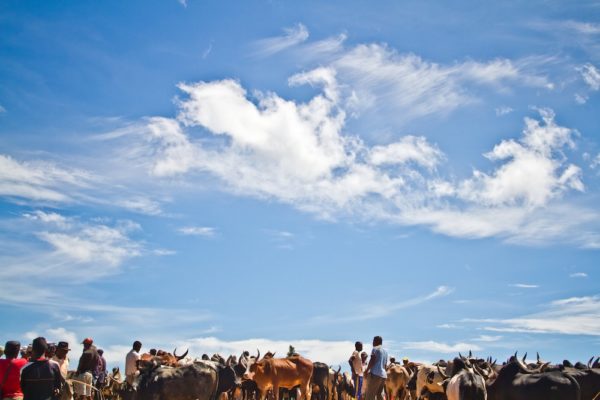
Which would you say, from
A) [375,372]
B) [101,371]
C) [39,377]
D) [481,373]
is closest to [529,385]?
[481,373]

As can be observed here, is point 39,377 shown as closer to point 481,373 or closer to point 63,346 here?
point 63,346

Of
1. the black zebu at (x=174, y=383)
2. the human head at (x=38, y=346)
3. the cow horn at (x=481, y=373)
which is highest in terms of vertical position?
the human head at (x=38, y=346)

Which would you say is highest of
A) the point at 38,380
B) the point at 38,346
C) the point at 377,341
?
the point at 377,341

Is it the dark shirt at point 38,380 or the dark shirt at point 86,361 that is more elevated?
the dark shirt at point 86,361

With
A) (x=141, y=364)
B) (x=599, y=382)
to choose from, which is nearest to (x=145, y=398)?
(x=141, y=364)

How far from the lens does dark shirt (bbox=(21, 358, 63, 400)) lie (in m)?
11.1

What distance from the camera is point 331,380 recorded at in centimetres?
2881

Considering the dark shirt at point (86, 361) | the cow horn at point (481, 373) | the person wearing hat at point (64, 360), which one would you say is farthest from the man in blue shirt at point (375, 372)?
the person wearing hat at point (64, 360)

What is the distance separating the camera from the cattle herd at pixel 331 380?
1426 centimetres

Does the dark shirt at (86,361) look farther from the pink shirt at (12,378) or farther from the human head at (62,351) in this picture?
the pink shirt at (12,378)

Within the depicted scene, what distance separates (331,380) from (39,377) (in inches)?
764

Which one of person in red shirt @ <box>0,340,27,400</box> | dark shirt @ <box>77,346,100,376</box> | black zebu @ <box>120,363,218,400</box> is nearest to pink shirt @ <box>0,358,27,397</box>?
person in red shirt @ <box>0,340,27,400</box>

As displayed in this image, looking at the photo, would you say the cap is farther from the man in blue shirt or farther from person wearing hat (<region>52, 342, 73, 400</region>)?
the man in blue shirt

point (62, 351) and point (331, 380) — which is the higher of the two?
point (62, 351)
